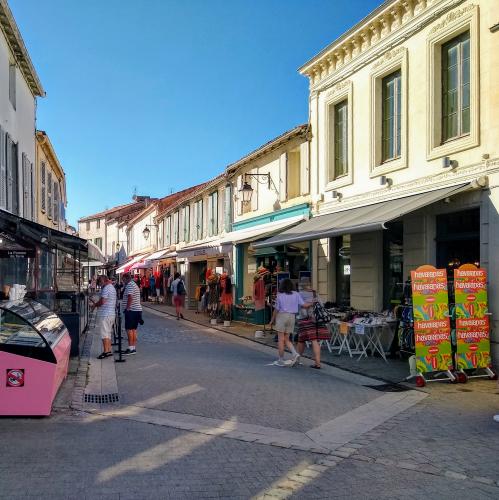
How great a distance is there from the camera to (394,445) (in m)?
5.43

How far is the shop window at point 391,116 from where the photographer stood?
1158cm

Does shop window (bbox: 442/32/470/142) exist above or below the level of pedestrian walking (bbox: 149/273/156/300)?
above

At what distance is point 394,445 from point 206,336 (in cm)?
983

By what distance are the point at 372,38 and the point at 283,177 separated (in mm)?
5241

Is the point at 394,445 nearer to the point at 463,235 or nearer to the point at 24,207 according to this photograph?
the point at 463,235

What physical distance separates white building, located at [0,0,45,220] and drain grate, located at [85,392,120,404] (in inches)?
251

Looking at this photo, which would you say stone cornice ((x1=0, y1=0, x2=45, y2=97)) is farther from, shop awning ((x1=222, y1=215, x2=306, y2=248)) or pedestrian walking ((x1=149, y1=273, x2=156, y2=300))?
pedestrian walking ((x1=149, y1=273, x2=156, y2=300))

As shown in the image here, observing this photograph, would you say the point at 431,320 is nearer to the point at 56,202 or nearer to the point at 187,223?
the point at 56,202

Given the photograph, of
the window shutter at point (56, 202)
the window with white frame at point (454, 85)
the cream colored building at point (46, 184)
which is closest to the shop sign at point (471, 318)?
the window with white frame at point (454, 85)

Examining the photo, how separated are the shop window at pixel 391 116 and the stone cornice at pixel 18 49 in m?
8.35

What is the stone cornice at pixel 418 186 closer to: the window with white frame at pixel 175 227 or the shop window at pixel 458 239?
the shop window at pixel 458 239

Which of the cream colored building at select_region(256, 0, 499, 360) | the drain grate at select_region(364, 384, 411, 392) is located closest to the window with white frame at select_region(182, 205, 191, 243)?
the cream colored building at select_region(256, 0, 499, 360)

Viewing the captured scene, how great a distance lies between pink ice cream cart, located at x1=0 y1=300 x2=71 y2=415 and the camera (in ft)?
19.4

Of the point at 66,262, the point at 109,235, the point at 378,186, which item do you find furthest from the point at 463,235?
the point at 109,235
